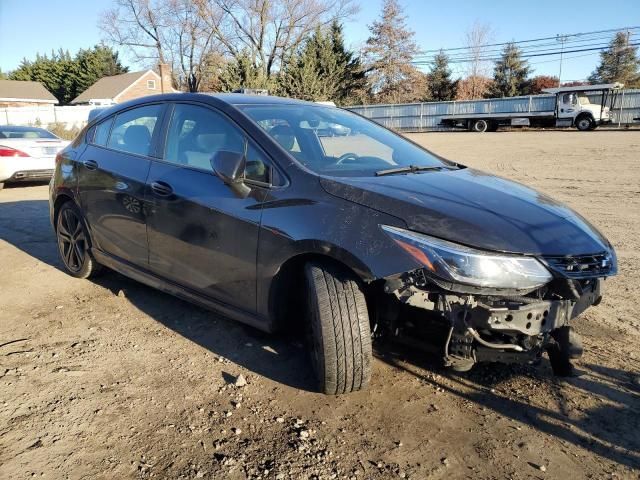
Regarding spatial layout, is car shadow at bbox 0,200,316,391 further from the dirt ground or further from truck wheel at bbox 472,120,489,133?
truck wheel at bbox 472,120,489,133

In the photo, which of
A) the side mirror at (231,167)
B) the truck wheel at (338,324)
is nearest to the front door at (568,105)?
the side mirror at (231,167)

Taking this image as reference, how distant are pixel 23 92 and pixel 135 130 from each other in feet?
207

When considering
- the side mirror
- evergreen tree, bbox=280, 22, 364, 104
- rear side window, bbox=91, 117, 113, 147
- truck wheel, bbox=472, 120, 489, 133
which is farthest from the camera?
evergreen tree, bbox=280, 22, 364, 104

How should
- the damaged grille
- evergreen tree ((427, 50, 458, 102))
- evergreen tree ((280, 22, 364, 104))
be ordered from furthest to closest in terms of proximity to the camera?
evergreen tree ((427, 50, 458, 102)) < evergreen tree ((280, 22, 364, 104)) < the damaged grille

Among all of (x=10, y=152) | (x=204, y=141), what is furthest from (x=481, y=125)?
(x=204, y=141)

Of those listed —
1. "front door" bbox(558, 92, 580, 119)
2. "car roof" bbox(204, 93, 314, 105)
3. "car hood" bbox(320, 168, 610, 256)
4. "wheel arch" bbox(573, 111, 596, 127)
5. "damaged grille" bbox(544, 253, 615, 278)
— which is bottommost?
"damaged grille" bbox(544, 253, 615, 278)

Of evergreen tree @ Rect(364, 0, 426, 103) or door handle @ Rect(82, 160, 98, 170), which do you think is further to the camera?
evergreen tree @ Rect(364, 0, 426, 103)

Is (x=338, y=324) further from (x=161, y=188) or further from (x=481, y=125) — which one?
(x=481, y=125)

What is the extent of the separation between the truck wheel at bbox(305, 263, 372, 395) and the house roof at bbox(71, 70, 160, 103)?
195ft

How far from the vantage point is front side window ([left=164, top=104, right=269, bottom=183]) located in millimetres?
3100

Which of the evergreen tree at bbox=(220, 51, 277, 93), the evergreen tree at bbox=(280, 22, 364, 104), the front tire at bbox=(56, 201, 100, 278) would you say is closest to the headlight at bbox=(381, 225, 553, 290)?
the front tire at bbox=(56, 201, 100, 278)

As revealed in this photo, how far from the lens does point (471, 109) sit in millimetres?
36625

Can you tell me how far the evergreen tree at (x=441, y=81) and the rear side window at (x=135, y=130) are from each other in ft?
170

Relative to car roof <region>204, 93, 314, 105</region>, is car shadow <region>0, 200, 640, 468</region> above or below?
below
